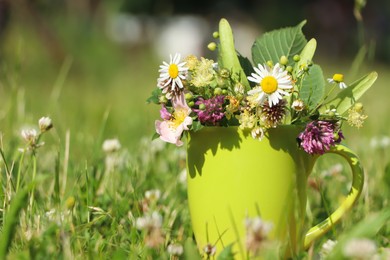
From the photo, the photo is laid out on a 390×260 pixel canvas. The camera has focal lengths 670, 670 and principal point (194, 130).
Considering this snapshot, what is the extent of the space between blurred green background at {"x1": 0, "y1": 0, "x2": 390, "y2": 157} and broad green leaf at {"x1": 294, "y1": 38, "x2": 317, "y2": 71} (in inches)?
19.6

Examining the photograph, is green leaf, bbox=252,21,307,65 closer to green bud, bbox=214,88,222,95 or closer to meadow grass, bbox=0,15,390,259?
green bud, bbox=214,88,222,95

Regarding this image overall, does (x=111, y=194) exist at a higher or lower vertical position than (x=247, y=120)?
lower

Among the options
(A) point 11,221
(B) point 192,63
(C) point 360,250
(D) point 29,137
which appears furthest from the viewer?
(D) point 29,137

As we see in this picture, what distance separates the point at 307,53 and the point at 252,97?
0.17 metres

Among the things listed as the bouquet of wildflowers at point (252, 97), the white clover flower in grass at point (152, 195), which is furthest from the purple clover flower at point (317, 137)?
the white clover flower in grass at point (152, 195)

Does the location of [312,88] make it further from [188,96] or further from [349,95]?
[188,96]

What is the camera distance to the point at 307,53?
1239mm

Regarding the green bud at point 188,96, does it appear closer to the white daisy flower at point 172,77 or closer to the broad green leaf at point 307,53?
the white daisy flower at point 172,77

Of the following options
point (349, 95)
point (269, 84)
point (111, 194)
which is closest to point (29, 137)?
point (111, 194)

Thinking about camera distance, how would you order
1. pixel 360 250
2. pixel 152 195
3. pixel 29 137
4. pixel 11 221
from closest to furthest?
pixel 360 250
pixel 11 221
pixel 29 137
pixel 152 195

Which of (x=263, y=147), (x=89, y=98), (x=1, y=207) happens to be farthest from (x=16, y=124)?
(x=89, y=98)

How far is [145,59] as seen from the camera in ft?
27.3

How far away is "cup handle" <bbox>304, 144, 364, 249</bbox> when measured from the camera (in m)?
1.24

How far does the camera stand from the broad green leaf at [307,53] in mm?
1229
